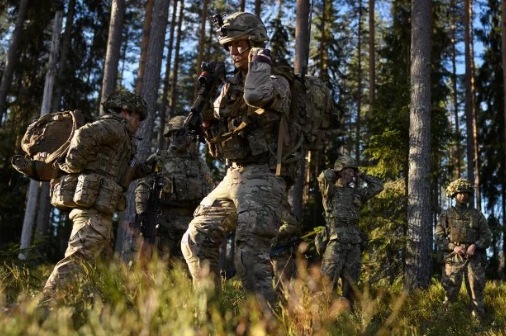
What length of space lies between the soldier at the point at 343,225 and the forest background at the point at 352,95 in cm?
217

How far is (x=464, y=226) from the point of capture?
324 inches

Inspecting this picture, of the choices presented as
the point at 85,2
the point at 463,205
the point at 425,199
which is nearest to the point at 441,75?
the point at 425,199

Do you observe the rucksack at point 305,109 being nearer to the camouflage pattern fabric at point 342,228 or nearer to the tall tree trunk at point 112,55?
the camouflage pattern fabric at point 342,228

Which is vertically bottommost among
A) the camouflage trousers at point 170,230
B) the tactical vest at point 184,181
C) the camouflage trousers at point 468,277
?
the camouflage trousers at point 468,277

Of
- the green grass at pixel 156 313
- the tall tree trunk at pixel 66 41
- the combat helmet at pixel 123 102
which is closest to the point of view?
the green grass at pixel 156 313

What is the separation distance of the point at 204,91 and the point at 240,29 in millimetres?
569

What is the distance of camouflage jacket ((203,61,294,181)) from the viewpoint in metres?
3.93

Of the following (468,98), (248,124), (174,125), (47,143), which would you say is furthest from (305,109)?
(468,98)

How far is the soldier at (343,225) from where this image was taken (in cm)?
793

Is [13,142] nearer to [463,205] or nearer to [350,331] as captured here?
[463,205]

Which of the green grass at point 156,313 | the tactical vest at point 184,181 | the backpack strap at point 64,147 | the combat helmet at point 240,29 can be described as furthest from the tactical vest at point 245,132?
the tactical vest at point 184,181

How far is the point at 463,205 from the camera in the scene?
8.54 meters

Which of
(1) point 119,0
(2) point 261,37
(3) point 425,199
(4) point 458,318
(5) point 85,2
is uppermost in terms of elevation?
(5) point 85,2

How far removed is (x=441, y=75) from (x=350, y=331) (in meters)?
18.0
